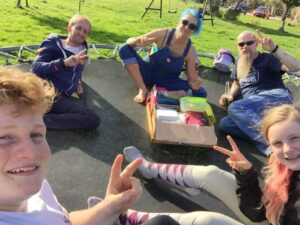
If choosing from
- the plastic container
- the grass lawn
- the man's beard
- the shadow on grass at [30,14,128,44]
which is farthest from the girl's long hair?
the shadow on grass at [30,14,128,44]

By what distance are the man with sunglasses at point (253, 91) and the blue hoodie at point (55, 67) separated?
64.0 inches

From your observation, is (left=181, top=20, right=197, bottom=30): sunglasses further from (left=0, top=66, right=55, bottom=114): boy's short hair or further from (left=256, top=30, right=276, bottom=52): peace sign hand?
(left=0, top=66, right=55, bottom=114): boy's short hair

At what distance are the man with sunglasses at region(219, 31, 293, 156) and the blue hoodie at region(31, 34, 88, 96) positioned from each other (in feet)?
5.33

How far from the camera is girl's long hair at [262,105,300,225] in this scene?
7.34ft

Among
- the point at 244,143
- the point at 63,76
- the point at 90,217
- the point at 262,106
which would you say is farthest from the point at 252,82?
the point at 90,217

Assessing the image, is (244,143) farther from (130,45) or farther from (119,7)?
(119,7)

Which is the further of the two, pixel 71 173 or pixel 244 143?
pixel 244 143

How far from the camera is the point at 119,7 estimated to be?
14.2 m

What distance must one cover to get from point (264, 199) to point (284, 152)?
323mm

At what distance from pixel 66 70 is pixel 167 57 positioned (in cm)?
119

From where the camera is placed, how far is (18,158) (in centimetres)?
141

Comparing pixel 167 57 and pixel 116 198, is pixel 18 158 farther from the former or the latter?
pixel 167 57

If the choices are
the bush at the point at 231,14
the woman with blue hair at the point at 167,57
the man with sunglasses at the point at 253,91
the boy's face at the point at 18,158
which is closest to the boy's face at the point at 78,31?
the woman with blue hair at the point at 167,57

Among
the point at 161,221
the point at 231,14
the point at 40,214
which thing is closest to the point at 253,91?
the point at 161,221
